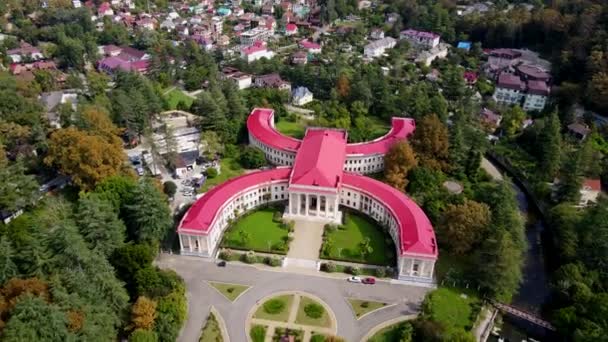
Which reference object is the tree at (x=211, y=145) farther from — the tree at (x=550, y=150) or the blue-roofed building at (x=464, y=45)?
the blue-roofed building at (x=464, y=45)

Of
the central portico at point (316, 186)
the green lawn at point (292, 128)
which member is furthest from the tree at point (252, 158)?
the green lawn at point (292, 128)

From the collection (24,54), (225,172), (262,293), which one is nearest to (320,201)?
(262,293)

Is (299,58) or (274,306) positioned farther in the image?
(299,58)

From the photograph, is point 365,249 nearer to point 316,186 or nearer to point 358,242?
point 358,242

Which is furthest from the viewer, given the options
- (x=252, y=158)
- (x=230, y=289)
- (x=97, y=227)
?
(x=252, y=158)

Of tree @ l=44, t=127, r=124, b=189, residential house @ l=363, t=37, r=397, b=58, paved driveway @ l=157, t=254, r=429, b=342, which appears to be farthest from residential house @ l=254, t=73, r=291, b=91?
paved driveway @ l=157, t=254, r=429, b=342

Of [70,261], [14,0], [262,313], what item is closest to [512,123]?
[262,313]
